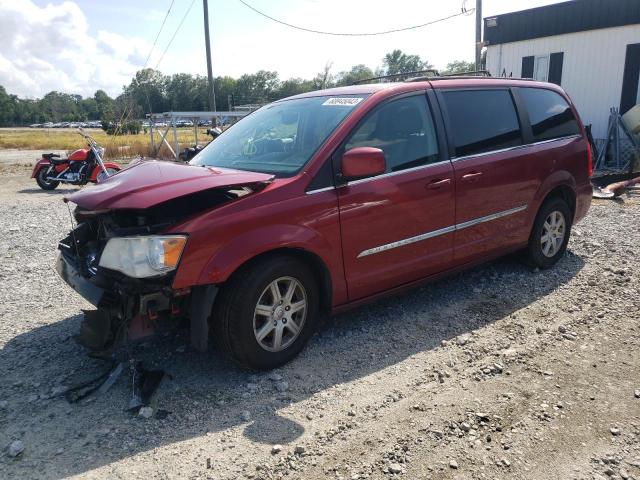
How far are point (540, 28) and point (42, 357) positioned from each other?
16.8 meters

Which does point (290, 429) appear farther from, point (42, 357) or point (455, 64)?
point (455, 64)

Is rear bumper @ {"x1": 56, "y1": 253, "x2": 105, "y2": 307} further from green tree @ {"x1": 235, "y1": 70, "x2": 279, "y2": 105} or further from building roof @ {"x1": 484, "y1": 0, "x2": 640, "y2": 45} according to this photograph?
green tree @ {"x1": 235, "y1": 70, "x2": 279, "y2": 105}

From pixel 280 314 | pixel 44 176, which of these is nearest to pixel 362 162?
pixel 280 314

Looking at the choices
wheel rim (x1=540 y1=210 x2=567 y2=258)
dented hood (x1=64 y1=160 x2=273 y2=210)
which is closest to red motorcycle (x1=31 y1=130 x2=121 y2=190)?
dented hood (x1=64 y1=160 x2=273 y2=210)

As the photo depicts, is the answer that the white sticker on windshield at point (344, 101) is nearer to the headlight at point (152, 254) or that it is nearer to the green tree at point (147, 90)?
the headlight at point (152, 254)

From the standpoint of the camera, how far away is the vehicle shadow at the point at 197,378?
9.24 feet

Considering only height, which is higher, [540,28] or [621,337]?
[540,28]

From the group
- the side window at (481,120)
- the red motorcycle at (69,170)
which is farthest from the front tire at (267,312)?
the red motorcycle at (69,170)

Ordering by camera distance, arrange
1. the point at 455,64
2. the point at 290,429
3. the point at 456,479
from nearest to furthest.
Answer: the point at 456,479, the point at 290,429, the point at 455,64

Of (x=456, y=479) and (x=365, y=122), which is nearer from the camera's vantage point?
(x=456, y=479)

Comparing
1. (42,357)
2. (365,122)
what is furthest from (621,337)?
(42,357)

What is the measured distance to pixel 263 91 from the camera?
305 ft

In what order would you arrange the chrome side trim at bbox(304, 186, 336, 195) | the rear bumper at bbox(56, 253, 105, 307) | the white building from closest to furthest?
the rear bumper at bbox(56, 253, 105, 307)
the chrome side trim at bbox(304, 186, 336, 195)
the white building

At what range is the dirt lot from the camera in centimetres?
262
